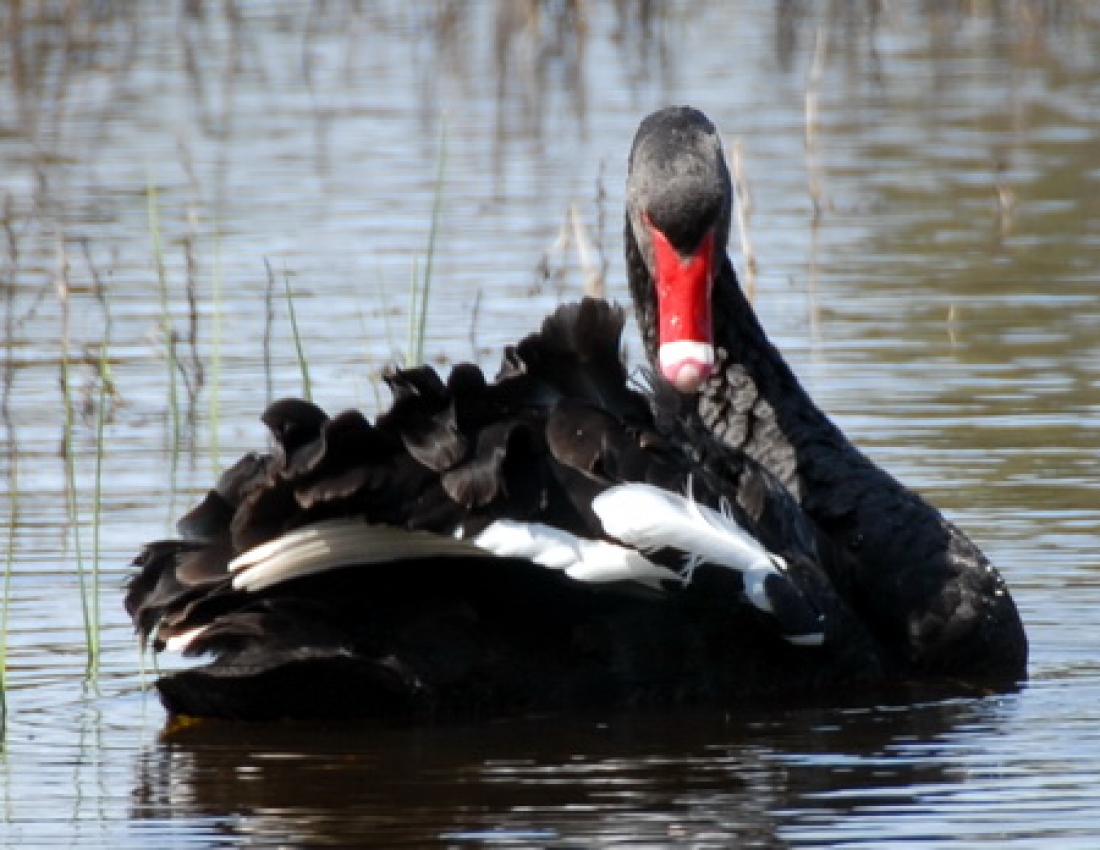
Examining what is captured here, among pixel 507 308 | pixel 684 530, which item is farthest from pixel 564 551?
pixel 507 308

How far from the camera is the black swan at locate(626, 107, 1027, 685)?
604 cm

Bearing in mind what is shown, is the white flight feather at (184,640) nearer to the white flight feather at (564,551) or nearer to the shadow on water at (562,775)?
the shadow on water at (562,775)

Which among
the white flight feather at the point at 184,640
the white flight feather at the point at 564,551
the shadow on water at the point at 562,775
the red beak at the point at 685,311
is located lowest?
the shadow on water at the point at 562,775

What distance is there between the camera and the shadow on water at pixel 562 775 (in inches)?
193

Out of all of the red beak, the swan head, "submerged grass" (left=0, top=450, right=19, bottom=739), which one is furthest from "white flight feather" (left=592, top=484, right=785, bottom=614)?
"submerged grass" (left=0, top=450, right=19, bottom=739)

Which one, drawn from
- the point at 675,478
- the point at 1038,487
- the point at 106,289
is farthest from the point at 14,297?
the point at 675,478

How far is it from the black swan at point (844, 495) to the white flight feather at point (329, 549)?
0.85 meters

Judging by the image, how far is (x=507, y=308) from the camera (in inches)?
379

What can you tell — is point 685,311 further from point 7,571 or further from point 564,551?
point 7,571

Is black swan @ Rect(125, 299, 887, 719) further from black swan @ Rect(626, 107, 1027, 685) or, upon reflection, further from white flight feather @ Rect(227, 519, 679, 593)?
black swan @ Rect(626, 107, 1027, 685)

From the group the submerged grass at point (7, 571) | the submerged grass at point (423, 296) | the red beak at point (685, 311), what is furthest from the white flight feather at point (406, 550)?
the submerged grass at point (423, 296)

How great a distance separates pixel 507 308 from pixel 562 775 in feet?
14.7

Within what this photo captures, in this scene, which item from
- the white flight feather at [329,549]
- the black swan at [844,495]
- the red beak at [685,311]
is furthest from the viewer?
the black swan at [844,495]

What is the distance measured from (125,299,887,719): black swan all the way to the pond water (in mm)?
111
